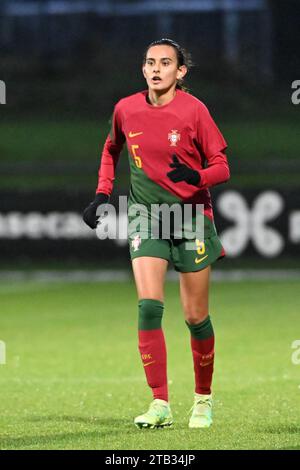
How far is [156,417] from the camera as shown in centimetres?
752

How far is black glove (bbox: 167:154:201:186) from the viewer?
7.32m

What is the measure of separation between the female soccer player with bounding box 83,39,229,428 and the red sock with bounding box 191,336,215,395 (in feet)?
0.12

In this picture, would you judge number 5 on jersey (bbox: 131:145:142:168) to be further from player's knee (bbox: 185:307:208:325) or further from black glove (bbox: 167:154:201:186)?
player's knee (bbox: 185:307:208:325)

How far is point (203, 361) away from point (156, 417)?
1.60 ft

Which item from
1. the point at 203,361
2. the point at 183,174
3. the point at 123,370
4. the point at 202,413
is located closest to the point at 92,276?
the point at 123,370

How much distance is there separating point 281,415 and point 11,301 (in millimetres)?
7691

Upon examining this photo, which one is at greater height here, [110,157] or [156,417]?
[110,157]

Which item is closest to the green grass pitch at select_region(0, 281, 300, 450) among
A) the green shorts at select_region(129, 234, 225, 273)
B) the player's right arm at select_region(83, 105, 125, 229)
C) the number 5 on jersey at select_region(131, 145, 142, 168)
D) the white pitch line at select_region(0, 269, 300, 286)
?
the white pitch line at select_region(0, 269, 300, 286)

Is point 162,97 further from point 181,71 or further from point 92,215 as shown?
point 92,215

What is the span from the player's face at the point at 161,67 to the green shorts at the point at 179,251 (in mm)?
855

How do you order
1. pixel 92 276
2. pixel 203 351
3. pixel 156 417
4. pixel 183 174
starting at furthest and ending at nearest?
1. pixel 92 276
2. pixel 203 351
3. pixel 156 417
4. pixel 183 174

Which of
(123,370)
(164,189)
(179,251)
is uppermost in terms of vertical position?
(164,189)
